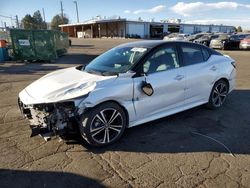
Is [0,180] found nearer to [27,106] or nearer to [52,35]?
[27,106]

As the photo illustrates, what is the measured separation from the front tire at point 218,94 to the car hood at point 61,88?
276 cm

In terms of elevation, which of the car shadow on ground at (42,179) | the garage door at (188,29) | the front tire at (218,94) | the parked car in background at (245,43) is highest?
the front tire at (218,94)

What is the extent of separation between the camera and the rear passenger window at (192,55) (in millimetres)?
5328

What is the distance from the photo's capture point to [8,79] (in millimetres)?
10445

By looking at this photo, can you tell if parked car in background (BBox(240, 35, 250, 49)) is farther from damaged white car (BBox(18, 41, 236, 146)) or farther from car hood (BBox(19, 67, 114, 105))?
car hood (BBox(19, 67, 114, 105))

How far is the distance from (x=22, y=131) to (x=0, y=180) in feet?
5.15

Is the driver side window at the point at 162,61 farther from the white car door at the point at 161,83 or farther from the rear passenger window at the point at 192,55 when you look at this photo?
the rear passenger window at the point at 192,55

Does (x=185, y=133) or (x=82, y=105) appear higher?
(x=82, y=105)

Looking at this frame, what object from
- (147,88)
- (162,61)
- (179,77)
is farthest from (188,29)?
(147,88)

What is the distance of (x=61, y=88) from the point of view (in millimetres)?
4066

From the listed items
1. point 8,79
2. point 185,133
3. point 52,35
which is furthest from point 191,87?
point 52,35

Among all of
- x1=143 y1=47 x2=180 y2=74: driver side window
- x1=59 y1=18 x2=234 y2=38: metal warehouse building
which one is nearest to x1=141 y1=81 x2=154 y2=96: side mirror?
x1=143 y1=47 x2=180 y2=74: driver side window

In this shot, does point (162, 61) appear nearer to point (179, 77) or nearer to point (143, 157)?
point (179, 77)

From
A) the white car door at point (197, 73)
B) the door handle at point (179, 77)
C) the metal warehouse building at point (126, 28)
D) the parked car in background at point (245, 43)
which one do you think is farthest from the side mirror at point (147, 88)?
the metal warehouse building at point (126, 28)
